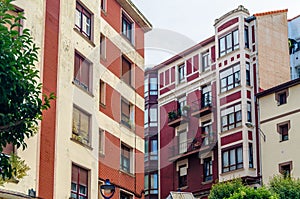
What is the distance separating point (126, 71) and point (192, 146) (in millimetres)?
16574

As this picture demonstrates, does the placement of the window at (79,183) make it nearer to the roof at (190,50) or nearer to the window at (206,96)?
the window at (206,96)

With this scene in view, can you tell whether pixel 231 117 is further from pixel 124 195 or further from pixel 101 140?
pixel 101 140

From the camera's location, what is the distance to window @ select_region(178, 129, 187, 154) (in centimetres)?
5294

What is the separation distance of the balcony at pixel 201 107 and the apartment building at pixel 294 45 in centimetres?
817

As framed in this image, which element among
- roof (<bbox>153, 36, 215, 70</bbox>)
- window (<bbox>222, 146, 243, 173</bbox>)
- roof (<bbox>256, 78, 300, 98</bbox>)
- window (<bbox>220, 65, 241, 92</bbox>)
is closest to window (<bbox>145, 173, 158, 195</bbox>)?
roof (<bbox>153, 36, 215, 70</bbox>)

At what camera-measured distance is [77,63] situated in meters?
30.8

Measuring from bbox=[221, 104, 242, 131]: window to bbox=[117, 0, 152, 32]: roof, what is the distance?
37.5 ft

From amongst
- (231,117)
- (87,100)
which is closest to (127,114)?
(87,100)

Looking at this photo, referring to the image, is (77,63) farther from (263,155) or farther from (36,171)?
(263,155)

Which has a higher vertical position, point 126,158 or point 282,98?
point 282,98

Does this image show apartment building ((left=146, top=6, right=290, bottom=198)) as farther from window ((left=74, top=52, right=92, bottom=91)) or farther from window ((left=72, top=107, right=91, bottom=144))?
window ((left=72, top=107, right=91, bottom=144))

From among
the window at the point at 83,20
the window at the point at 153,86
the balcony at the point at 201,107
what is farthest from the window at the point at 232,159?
the window at the point at 83,20

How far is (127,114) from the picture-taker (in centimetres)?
3612

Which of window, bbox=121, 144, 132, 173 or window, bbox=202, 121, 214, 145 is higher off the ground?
window, bbox=202, 121, 214, 145
